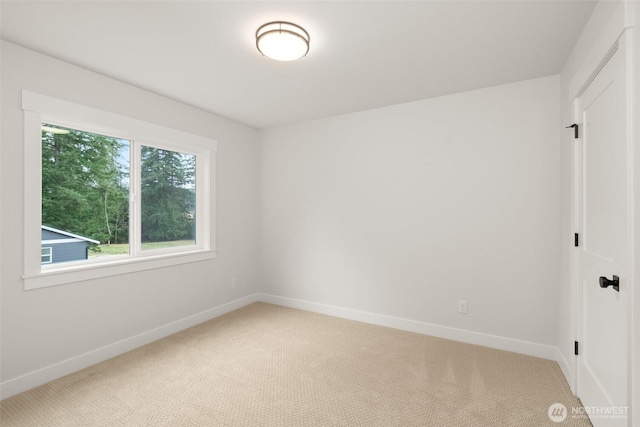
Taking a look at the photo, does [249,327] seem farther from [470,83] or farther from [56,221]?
[470,83]

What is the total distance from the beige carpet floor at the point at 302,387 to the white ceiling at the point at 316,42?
2.55m

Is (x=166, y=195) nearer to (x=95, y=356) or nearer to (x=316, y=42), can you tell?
(x=95, y=356)

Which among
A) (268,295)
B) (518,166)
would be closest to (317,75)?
(518,166)

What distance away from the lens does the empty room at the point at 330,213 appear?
75.0 inches

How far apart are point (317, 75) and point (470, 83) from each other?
57.9 inches

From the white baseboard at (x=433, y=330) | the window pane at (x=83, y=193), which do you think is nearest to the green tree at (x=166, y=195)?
the window pane at (x=83, y=193)

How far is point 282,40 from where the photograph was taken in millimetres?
2051

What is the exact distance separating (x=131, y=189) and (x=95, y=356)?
1.57m

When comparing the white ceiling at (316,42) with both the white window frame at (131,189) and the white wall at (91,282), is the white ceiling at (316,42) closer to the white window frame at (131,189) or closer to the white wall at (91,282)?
the white wall at (91,282)

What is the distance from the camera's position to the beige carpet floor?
6.48ft

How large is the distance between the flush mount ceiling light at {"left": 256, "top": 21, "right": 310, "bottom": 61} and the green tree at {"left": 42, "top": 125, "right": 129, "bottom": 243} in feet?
6.23

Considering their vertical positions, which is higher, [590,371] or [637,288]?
[637,288]

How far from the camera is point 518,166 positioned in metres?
2.90

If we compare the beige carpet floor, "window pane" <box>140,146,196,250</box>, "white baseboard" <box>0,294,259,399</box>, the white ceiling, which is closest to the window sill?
"window pane" <box>140,146,196,250</box>
